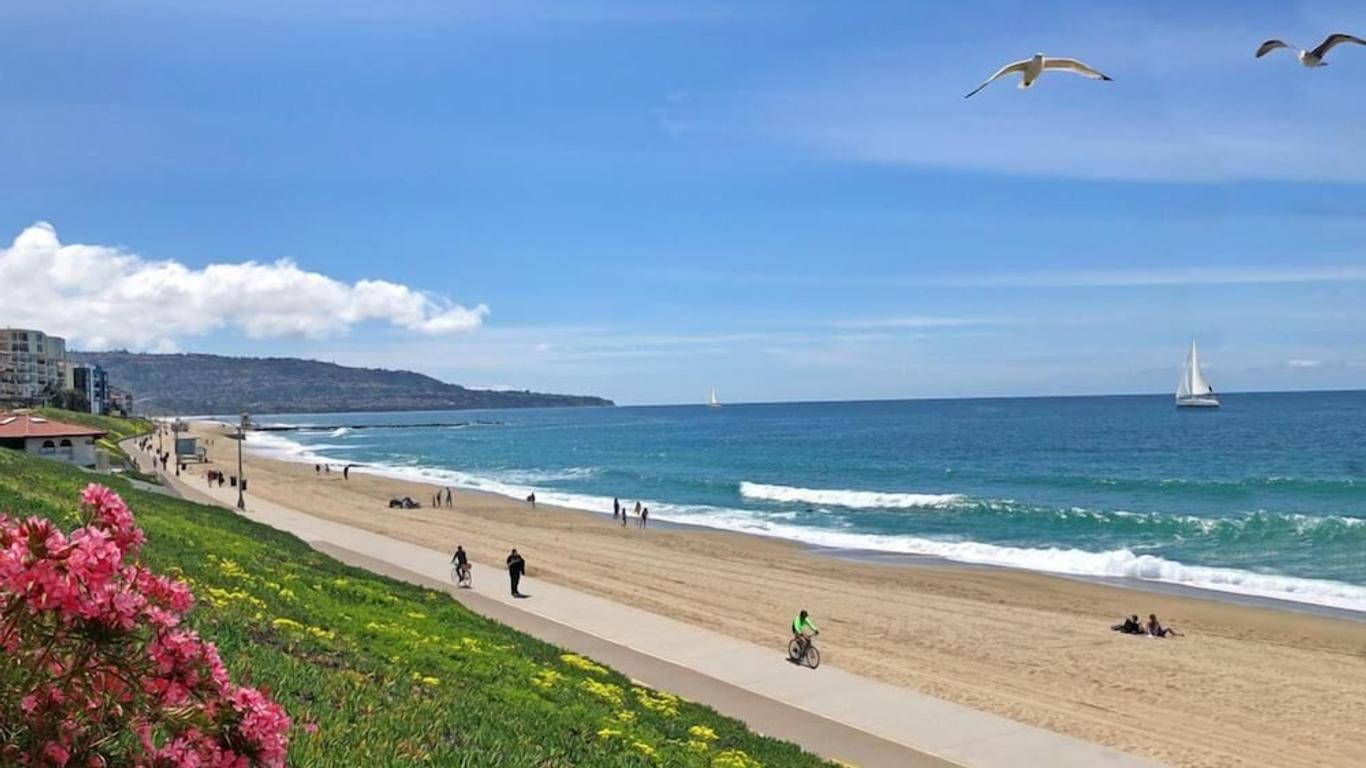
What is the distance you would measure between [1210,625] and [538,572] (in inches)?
683

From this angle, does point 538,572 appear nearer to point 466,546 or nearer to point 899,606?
point 466,546

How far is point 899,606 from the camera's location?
84.2 ft

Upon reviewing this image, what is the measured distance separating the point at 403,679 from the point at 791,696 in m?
8.35

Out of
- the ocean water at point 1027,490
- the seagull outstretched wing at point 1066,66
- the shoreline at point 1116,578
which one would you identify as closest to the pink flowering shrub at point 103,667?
the seagull outstretched wing at point 1066,66

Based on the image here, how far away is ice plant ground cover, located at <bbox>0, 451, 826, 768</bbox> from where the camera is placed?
20.4 ft

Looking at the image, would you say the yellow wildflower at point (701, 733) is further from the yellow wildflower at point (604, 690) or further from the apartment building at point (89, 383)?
the apartment building at point (89, 383)

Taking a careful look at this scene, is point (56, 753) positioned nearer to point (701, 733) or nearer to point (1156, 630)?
point (701, 733)

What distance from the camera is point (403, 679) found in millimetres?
8258

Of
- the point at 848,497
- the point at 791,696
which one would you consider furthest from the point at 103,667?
the point at 848,497

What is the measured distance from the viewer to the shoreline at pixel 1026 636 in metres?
15.8

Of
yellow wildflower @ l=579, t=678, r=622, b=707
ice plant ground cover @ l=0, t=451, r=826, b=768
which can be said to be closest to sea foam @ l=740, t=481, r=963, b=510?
ice plant ground cover @ l=0, t=451, r=826, b=768

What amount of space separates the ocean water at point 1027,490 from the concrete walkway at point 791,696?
18.0m

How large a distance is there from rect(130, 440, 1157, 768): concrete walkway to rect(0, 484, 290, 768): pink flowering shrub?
1034 centimetres

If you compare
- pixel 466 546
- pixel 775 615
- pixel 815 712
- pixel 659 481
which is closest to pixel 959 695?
pixel 815 712
